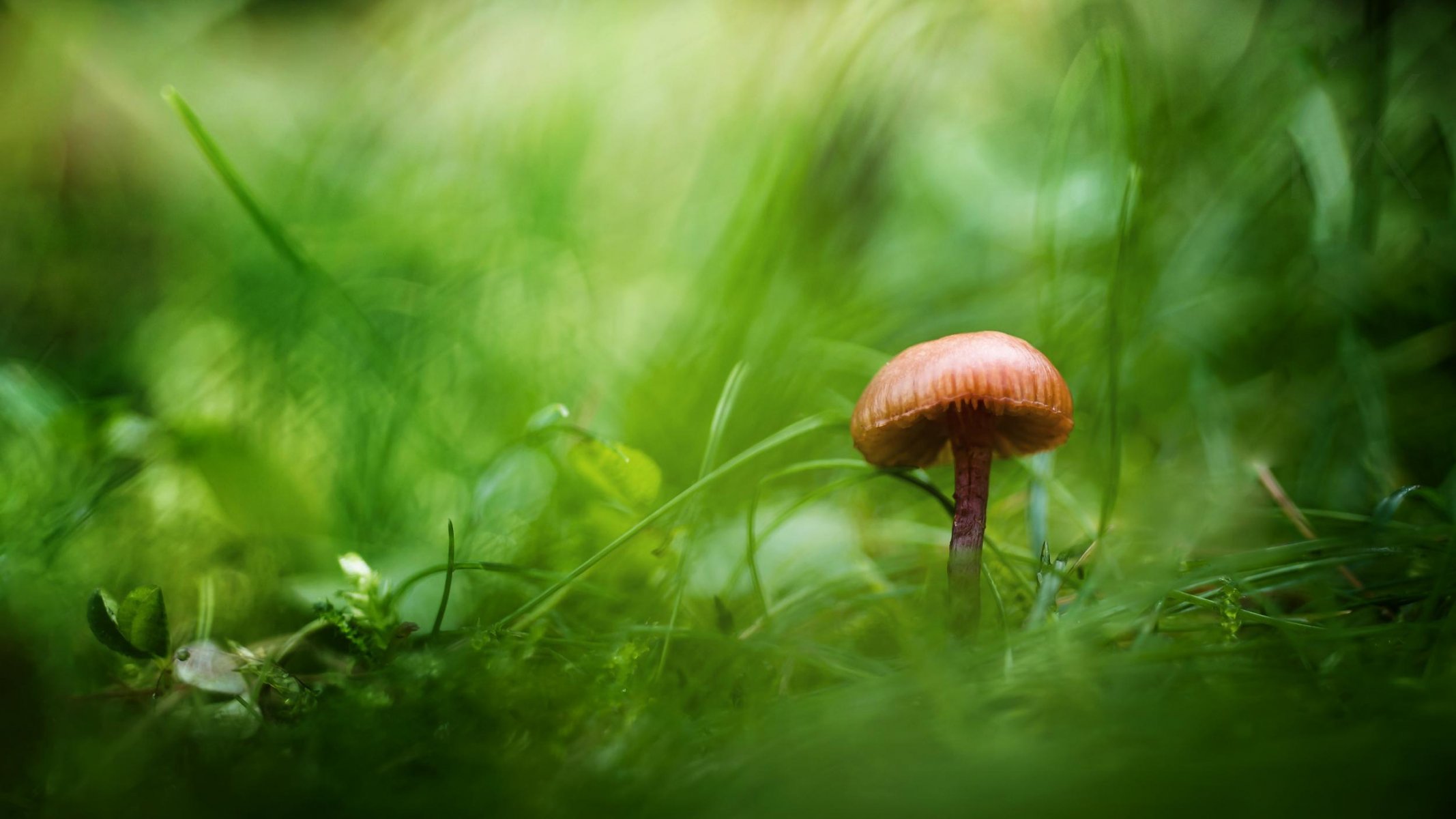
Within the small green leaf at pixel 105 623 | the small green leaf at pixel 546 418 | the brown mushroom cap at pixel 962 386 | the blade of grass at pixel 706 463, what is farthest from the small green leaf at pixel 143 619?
the brown mushroom cap at pixel 962 386

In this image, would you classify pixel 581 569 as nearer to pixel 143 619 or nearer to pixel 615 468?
pixel 615 468

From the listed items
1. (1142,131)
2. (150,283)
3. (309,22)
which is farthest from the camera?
(309,22)

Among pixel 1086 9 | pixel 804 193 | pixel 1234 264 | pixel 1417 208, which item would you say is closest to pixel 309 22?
pixel 804 193

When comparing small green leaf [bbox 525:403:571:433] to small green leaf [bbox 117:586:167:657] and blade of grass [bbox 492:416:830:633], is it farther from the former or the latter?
small green leaf [bbox 117:586:167:657]

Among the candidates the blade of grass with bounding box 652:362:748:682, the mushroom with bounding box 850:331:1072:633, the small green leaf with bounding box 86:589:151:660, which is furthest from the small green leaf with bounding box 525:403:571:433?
the small green leaf with bounding box 86:589:151:660

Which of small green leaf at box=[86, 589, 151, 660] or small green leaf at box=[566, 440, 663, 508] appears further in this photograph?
small green leaf at box=[566, 440, 663, 508]

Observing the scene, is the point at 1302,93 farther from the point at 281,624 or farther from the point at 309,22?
the point at 309,22

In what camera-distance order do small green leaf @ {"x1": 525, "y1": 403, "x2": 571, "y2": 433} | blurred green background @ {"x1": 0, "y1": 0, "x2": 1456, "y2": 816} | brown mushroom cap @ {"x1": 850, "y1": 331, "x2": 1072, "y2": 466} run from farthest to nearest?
small green leaf @ {"x1": 525, "y1": 403, "x2": 571, "y2": 433} → brown mushroom cap @ {"x1": 850, "y1": 331, "x2": 1072, "y2": 466} → blurred green background @ {"x1": 0, "y1": 0, "x2": 1456, "y2": 816}

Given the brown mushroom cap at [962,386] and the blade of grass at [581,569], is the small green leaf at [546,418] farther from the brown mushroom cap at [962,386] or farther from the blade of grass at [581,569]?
the brown mushroom cap at [962,386]
